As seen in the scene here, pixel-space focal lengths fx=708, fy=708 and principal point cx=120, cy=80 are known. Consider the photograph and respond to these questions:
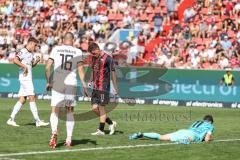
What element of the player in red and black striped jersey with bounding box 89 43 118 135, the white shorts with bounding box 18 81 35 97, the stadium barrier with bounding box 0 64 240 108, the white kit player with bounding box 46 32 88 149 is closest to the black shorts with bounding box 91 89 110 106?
the player in red and black striped jersey with bounding box 89 43 118 135

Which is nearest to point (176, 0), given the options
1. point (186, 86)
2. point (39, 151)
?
point (186, 86)

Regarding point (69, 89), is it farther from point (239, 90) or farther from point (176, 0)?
point (176, 0)

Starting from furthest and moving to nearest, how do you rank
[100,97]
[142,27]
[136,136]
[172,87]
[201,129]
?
[142,27] < [172,87] < [100,97] < [136,136] < [201,129]

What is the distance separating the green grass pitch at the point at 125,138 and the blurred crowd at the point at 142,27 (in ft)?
31.5

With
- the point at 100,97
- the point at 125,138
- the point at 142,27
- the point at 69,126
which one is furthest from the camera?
the point at 142,27

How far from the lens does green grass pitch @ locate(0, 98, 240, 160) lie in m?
13.9

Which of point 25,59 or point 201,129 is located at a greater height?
point 25,59

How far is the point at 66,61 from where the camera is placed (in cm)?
1494

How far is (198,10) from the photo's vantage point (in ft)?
126

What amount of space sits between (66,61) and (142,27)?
23870 millimetres

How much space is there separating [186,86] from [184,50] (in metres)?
2.91

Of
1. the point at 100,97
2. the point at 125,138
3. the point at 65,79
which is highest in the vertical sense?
the point at 65,79

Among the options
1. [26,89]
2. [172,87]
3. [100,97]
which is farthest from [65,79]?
[172,87]

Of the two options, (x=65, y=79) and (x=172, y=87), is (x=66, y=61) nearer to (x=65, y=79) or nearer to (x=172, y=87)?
(x=65, y=79)
